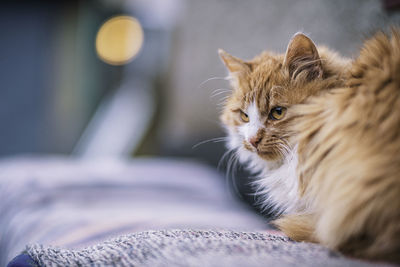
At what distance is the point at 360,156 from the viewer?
50 cm

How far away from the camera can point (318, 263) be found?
0.46 meters

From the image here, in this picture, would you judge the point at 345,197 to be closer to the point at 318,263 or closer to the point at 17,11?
the point at 318,263

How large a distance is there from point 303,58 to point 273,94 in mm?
87

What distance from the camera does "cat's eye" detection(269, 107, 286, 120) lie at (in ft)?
2.24

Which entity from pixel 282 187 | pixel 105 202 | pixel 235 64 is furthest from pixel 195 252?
pixel 105 202

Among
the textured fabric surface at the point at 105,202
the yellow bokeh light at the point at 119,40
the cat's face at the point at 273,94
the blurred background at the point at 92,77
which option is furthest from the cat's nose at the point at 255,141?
the yellow bokeh light at the point at 119,40

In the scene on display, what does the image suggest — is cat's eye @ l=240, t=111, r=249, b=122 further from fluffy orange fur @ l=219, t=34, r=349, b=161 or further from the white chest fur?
the white chest fur

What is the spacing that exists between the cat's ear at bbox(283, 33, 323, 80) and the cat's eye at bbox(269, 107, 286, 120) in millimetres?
67

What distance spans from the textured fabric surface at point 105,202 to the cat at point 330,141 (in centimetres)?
27

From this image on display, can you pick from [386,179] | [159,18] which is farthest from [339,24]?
[159,18]

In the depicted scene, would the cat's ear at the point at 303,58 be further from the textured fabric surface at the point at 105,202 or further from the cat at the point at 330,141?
the textured fabric surface at the point at 105,202

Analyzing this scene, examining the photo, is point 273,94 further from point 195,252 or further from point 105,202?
point 105,202

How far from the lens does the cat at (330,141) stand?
481 mm

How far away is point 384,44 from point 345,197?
0.87ft
